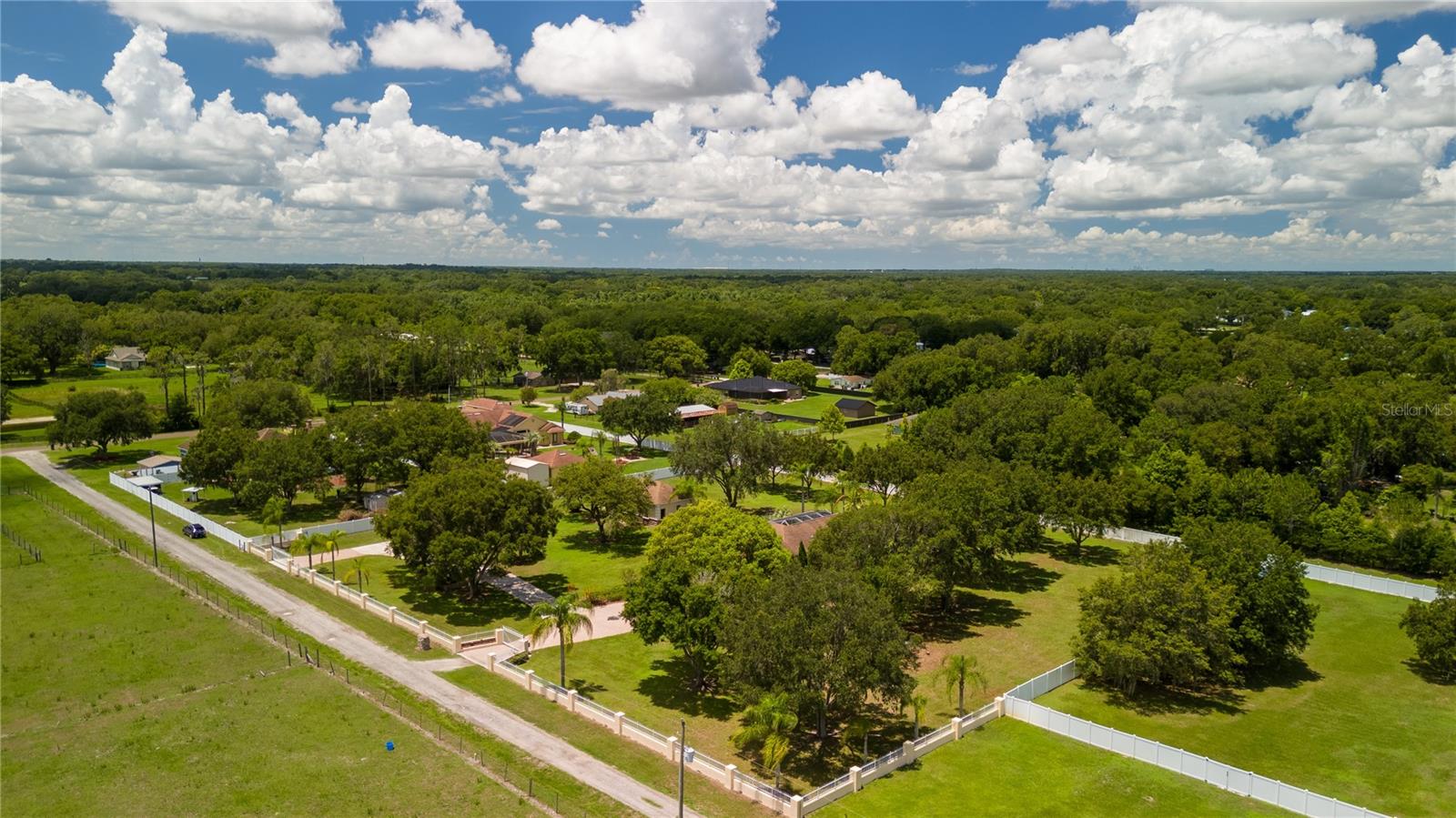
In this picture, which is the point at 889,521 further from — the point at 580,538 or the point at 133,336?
the point at 133,336

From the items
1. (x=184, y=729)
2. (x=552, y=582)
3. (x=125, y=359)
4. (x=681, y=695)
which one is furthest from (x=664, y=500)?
(x=125, y=359)

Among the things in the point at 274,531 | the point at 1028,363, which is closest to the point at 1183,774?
the point at 274,531

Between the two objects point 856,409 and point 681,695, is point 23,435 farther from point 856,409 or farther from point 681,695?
point 856,409

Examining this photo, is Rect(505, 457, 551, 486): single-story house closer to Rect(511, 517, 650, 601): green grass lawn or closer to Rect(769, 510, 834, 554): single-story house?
Rect(511, 517, 650, 601): green grass lawn

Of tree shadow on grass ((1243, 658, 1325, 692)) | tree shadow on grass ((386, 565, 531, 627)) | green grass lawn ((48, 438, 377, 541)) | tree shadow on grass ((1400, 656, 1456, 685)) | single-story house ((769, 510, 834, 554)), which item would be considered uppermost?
single-story house ((769, 510, 834, 554))

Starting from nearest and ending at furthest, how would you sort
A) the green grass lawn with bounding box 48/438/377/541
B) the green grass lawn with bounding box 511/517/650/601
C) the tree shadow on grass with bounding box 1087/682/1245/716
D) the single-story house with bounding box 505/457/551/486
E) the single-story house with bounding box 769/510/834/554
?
the tree shadow on grass with bounding box 1087/682/1245/716 < the green grass lawn with bounding box 511/517/650/601 < the single-story house with bounding box 769/510/834/554 < the green grass lawn with bounding box 48/438/377/541 < the single-story house with bounding box 505/457/551/486

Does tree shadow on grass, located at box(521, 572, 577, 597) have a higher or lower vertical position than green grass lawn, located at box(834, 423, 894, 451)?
lower

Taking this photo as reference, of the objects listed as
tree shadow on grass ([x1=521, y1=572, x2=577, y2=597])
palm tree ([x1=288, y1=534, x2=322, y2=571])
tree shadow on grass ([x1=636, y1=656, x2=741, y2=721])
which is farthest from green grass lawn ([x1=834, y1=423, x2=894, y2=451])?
tree shadow on grass ([x1=636, y1=656, x2=741, y2=721])

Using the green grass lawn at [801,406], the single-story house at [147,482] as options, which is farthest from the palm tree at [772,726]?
the green grass lawn at [801,406]

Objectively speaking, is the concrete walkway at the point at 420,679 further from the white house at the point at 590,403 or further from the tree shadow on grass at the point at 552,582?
the white house at the point at 590,403
